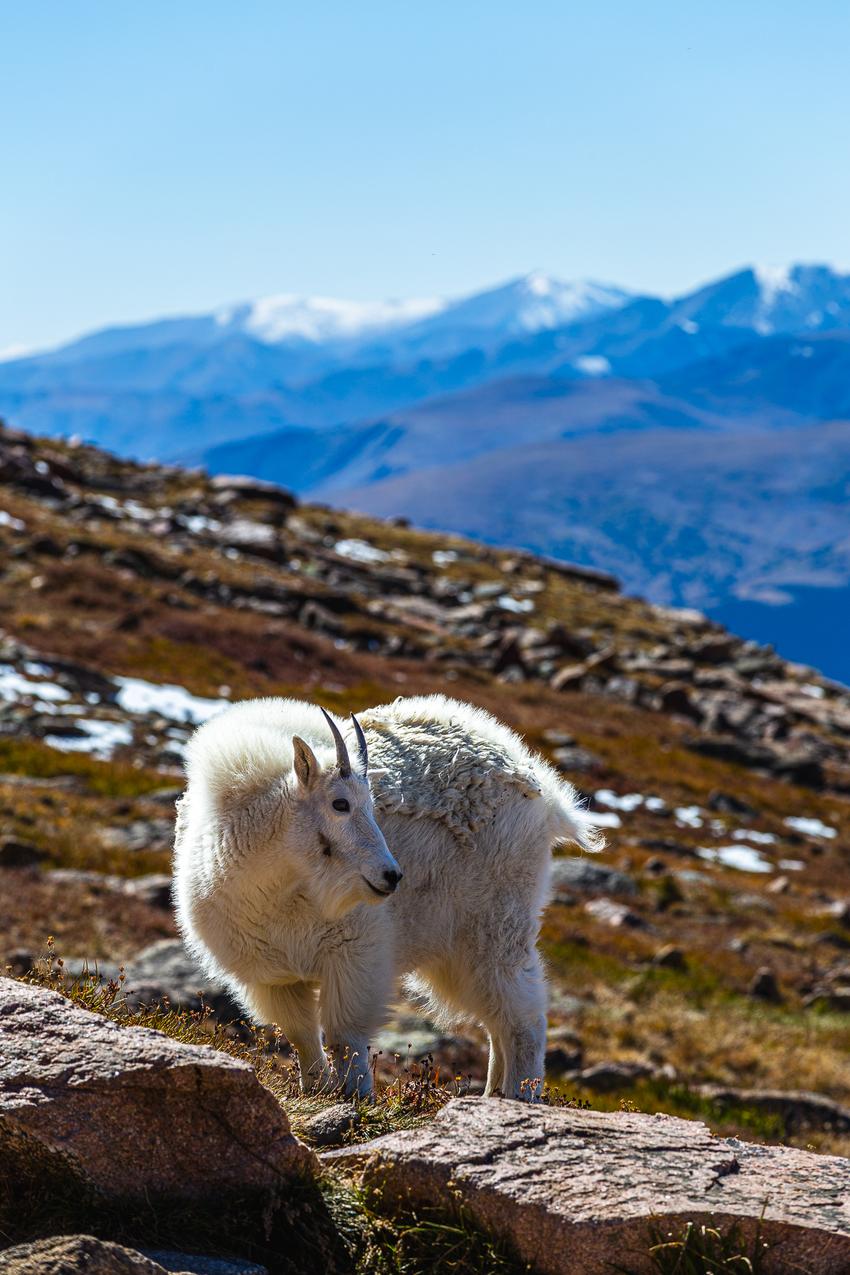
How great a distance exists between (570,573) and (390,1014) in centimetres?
8583

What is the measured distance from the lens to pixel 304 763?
650 cm

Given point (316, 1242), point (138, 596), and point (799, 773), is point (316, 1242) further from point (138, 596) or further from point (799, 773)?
point (799, 773)

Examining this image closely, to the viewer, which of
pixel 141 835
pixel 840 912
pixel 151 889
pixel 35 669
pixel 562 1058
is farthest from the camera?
pixel 35 669

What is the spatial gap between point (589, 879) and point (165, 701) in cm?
1131

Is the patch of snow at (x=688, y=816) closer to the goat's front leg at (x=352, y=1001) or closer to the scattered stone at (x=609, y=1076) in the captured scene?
the scattered stone at (x=609, y=1076)

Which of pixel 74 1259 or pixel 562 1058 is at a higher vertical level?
pixel 74 1259

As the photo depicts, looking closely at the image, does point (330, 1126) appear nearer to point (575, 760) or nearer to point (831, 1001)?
point (831, 1001)

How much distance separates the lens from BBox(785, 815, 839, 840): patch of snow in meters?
39.9

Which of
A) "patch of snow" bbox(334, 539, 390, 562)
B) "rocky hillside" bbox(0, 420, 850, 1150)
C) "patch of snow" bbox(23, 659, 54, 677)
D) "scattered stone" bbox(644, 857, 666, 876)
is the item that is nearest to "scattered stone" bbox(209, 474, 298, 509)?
"rocky hillside" bbox(0, 420, 850, 1150)

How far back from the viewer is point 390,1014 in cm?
659

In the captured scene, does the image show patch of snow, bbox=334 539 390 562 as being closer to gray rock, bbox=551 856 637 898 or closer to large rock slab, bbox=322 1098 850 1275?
gray rock, bbox=551 856 637 898

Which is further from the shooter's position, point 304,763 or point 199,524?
point 199,524

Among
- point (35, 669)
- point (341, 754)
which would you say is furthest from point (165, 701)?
point (341, 754)

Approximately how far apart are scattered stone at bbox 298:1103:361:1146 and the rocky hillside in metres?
4.00
